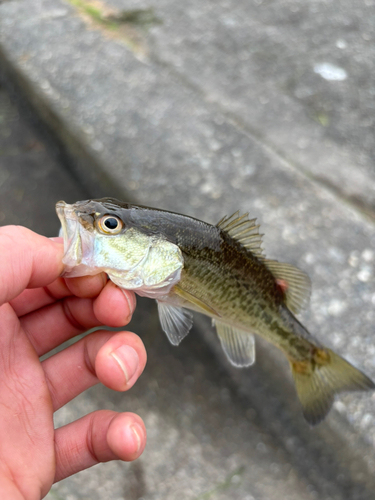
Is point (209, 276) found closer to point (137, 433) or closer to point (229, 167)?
point (137, 433)

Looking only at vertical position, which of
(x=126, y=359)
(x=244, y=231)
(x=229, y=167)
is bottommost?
(x=229, y=167)

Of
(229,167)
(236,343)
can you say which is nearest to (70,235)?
(236,343)

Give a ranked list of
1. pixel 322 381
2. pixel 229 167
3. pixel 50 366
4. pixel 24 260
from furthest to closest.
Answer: pixel 229 167 < pixel 322 381 < pixel 50 366 < pixel 24 260

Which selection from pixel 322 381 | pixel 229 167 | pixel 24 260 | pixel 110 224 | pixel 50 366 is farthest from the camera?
pixel 229 167

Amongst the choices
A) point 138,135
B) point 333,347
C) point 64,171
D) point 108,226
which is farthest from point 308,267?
point 64,171

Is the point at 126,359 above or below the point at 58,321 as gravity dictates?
above

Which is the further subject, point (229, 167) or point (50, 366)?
point (229, 167)

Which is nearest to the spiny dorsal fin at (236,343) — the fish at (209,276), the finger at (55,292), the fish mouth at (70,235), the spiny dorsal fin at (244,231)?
the fish at (209,276)
